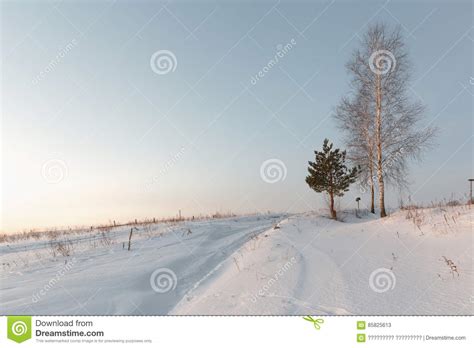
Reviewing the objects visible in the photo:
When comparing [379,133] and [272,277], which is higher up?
[379,133]

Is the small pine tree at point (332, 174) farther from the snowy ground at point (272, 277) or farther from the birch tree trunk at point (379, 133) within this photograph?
the snowy ground at point (272, 277)

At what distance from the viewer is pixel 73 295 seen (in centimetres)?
461

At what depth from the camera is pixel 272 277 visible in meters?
4.44

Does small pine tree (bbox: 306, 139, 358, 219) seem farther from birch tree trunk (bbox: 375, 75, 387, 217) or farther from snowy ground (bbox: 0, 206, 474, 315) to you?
snowy ground (bbox: 0, 206, 474, 315)

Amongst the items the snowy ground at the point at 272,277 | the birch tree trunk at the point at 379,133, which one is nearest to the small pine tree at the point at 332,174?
the birch tree trunk at the point at 379,133

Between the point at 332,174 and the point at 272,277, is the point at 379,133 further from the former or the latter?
the point at 272,277

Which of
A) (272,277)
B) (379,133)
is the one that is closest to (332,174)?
(379,133)

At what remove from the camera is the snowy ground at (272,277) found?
3.38m

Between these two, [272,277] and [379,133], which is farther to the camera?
[379,133]

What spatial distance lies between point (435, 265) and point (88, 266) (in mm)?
6397

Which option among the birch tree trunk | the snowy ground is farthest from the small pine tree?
the snowy ground

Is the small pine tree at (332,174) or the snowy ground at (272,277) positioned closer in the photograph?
the snowy ground at (272,277)
